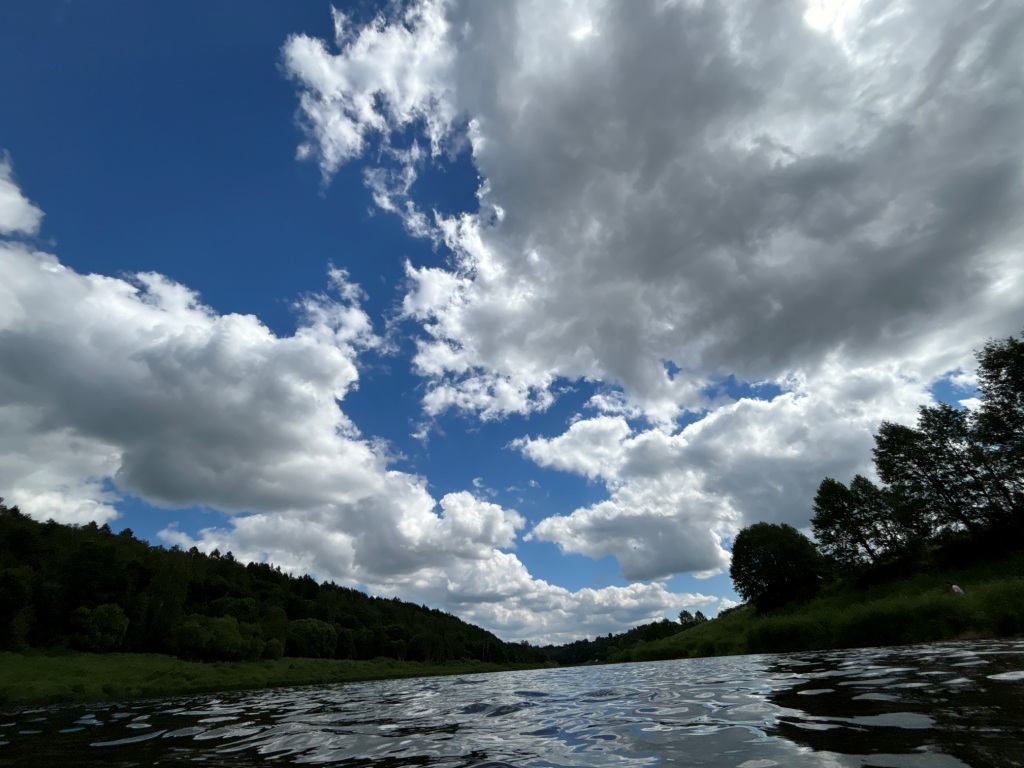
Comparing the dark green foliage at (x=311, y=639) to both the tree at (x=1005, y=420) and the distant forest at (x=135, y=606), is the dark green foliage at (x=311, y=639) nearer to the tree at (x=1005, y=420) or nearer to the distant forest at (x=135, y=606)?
the distant forest at (x=135, y=606)

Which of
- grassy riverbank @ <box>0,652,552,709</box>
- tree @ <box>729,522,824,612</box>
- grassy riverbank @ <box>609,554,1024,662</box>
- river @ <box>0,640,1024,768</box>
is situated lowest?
river @ <box>0,640,1024,768</box>

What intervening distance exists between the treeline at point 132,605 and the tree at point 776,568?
98.5m

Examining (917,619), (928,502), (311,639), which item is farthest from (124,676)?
(928,502)

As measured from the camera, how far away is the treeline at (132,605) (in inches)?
3302

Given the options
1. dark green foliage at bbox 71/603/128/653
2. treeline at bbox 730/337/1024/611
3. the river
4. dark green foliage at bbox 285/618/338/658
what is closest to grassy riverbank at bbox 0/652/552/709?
dark green foliage at bbox 71/603/128/653

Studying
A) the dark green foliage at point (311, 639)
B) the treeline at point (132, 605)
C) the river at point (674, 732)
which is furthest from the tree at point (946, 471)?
the dark green foliage at point (311, 639)

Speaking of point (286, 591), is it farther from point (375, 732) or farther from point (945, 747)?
point (945, 747)

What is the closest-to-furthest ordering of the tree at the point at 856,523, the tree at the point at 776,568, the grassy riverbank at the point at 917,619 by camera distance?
the grassy riverbank at the point at 917,619 → the tree at the point at 856,523 → the tree at the point at 776,568

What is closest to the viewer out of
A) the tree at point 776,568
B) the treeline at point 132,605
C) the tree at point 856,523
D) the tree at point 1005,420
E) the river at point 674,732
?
the river at point 674,732

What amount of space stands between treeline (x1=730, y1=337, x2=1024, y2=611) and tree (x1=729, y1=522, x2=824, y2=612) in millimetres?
163

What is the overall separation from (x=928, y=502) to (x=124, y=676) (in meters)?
108

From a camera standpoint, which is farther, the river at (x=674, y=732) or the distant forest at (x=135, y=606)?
the distant forest at (x=135, y=606)

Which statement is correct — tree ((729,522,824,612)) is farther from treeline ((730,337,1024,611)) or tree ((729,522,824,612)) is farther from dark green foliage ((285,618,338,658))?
dark green foliage ((285,618,338,658))

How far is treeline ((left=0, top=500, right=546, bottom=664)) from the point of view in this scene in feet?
275
